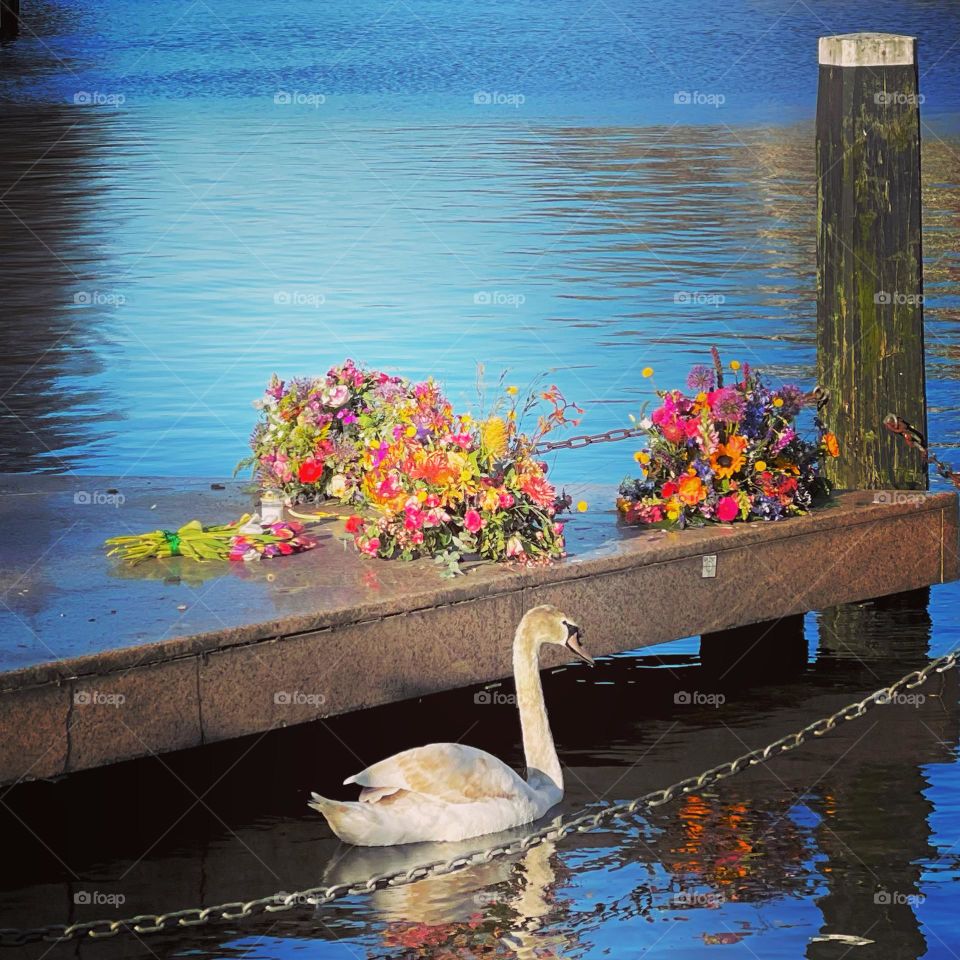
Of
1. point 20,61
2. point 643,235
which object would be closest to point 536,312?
point 643,235

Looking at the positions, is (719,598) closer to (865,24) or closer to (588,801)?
(588,801)

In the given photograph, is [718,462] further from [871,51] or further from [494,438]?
[871,51]

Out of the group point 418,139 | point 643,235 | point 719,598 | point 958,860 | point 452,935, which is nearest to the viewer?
point 452,935

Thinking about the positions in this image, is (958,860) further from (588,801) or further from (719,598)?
(719,598)

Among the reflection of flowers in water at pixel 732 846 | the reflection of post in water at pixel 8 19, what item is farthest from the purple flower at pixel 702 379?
the reflection of post in water at pixel 8 19

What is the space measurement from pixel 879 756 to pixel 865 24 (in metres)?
46.1

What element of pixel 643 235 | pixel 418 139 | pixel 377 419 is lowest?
pixel 377 419

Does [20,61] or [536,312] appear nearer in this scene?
[536,312]

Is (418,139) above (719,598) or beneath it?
above

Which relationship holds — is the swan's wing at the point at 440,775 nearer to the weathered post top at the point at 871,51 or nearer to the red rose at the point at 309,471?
the red rose at the point at 309,471

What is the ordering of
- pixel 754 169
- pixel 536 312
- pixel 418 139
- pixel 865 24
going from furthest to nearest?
pixel 865 24
pixel 418 139
pixel 754 169
pixel 536 312

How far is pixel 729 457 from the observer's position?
9.63m

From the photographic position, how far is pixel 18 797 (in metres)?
8.12

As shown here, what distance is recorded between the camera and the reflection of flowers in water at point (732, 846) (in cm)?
737
